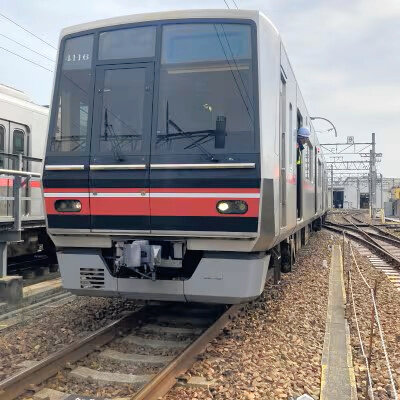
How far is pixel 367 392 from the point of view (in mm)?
4133

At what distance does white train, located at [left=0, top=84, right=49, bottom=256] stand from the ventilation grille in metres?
3.91

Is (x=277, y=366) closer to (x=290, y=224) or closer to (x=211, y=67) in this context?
(x=290, y=224)

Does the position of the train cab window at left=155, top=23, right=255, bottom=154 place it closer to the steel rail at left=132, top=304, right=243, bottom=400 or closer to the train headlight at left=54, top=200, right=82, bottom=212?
the train headlight at left=54, top=200, right=82, bottom=212

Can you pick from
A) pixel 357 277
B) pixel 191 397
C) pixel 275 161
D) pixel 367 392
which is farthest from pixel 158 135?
pixel 357 277

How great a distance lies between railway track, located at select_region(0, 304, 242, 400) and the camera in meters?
4.01

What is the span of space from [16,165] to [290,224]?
221 inches

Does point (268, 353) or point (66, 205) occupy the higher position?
point (66, 205)

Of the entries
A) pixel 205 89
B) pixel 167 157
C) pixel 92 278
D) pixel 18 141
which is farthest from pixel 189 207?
pixel 18 141

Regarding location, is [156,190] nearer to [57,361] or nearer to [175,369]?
[175,369]

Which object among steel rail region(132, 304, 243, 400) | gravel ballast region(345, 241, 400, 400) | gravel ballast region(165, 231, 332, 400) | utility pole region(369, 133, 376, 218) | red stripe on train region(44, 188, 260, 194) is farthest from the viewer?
utility pole region(369, 133, 376, 218)

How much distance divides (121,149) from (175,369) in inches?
87.4

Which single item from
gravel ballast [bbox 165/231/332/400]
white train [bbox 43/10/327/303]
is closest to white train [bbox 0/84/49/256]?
white train [bbox 43/10/327/303]

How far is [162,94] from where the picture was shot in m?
5.13

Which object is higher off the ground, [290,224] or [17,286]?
[290,224]
